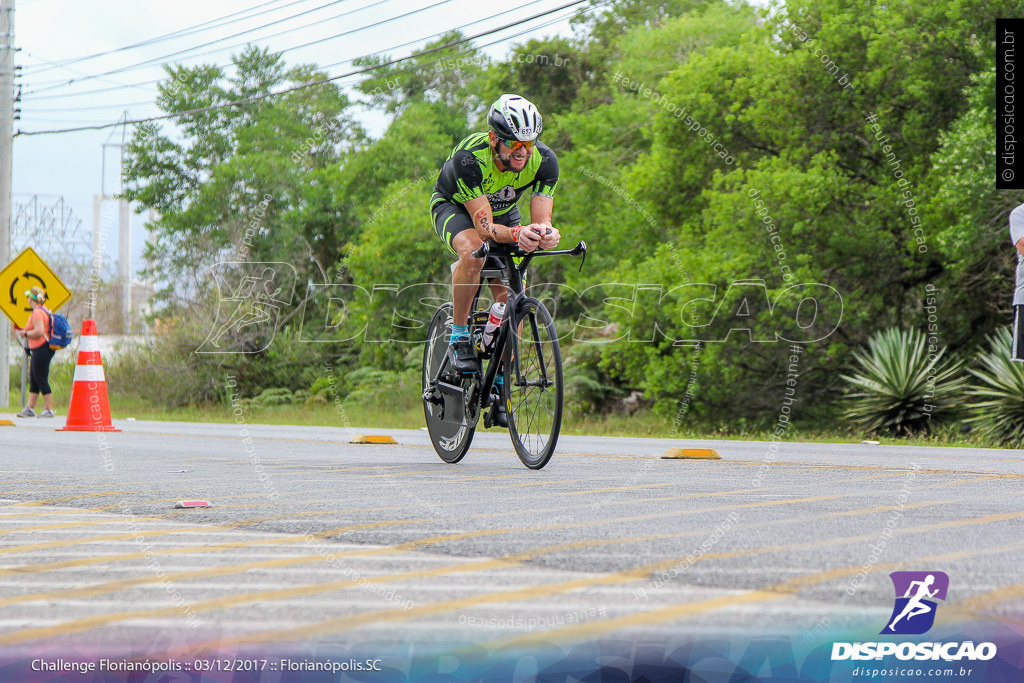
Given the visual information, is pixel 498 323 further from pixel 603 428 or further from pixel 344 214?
pixel 344 214

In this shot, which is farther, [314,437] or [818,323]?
[818,323]

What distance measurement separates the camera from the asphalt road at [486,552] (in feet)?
8.62

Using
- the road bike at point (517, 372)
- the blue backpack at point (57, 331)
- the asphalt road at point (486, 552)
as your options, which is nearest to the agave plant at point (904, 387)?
the asphalt road at point (486, 552)

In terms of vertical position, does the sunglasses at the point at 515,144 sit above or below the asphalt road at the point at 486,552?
above

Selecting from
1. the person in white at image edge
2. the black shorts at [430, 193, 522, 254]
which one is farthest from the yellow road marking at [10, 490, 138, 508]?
the person in white at image edge

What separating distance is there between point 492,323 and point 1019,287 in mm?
4064

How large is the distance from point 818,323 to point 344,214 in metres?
20.2

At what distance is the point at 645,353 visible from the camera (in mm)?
19828

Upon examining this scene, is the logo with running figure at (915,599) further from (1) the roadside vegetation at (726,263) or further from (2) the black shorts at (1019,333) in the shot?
(1) the roadside vegetation at (726,263)

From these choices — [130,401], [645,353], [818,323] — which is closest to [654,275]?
[645,353]

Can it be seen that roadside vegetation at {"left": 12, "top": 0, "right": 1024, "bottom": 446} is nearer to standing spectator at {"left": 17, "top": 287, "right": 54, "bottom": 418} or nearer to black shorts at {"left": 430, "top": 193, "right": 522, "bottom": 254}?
standing spectator at {"left": 17, "top": 287, "right": 54, "bottom": 418}

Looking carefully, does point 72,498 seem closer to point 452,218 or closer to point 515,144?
point 452,218

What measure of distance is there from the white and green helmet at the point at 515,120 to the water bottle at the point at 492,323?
42.0 inches

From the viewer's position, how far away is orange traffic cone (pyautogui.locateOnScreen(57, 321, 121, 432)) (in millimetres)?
12836
